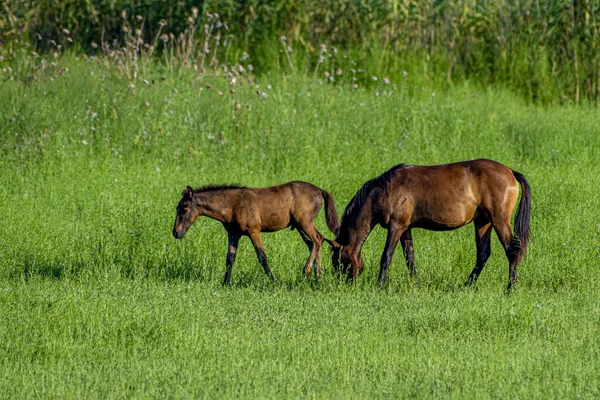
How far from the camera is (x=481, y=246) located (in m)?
10.5

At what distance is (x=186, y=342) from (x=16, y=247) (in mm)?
4156

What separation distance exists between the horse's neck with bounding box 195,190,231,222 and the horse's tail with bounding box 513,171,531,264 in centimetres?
287

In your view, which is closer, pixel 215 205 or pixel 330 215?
pixel 215 205

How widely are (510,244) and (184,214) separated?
3.21m

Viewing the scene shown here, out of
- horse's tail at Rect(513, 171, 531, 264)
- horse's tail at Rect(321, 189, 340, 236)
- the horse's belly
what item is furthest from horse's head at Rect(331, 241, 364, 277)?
horse's tail at Rect(513, 171, 531, 264)

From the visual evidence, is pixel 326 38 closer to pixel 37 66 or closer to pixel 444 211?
pixel 37 66

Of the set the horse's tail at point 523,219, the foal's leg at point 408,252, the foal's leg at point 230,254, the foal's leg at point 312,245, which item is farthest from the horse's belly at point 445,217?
the foal's leg at point 230,254

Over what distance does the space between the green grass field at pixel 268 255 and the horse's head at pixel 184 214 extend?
537 millimetres

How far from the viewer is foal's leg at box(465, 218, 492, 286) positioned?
409 inches

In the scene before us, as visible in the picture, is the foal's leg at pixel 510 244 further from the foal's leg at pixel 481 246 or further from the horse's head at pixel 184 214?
the horse's head at pixel 184 214

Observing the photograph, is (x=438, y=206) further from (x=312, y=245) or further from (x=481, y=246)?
(x=312, y=245)

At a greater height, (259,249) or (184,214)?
(184,214)

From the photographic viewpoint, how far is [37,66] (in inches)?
672

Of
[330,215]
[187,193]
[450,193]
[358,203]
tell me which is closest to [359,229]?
[358,203]
